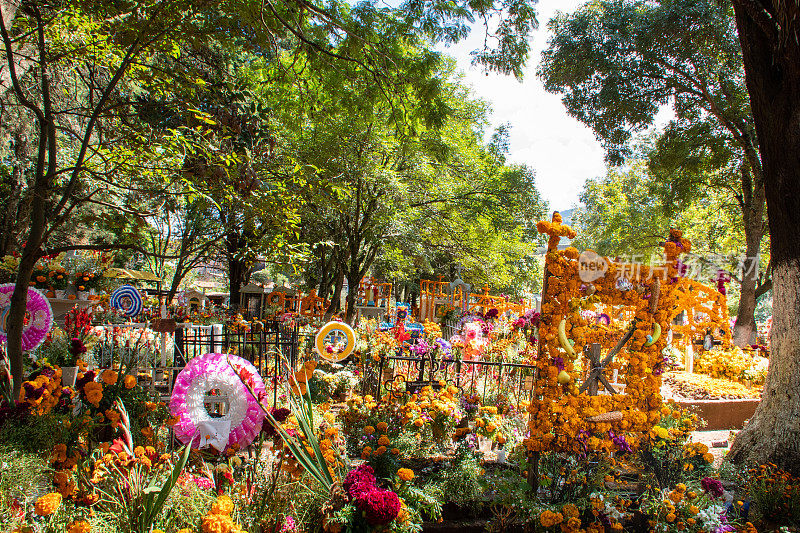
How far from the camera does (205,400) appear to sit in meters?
4.36

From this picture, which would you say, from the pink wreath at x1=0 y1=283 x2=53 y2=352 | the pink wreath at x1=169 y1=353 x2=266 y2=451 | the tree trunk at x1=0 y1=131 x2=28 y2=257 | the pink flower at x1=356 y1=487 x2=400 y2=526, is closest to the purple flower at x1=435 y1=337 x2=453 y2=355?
the pink wreath at x1=169 y1=353 x2=266 y2=451

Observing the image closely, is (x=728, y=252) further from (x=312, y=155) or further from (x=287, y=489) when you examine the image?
(x=287, y=489)

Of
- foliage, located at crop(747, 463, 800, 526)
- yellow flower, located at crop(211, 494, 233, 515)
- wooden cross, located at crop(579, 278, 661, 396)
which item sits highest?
wooden cross, located at crop(579, 278, 661, 396)

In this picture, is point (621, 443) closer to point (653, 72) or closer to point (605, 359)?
point (605, 359)

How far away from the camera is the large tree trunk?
17.8 ft

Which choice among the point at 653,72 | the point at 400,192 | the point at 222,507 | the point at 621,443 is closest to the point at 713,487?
the point at 621,443

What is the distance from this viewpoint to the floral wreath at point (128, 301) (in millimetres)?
10883

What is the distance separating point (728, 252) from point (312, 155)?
20.1 metres

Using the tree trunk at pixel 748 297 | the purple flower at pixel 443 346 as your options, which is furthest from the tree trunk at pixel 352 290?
the tree trunk at pixel 748 297

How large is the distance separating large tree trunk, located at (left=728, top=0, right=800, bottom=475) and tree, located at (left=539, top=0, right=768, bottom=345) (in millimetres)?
4981

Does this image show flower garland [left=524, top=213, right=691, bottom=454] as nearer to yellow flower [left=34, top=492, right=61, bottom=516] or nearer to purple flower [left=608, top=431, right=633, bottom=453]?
purple flower [left=608, top=431, right=633, bottom=453]

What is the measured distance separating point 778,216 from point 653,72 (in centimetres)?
668

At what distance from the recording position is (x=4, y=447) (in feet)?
9.68

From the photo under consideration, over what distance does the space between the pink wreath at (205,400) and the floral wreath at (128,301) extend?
25.5 feet
